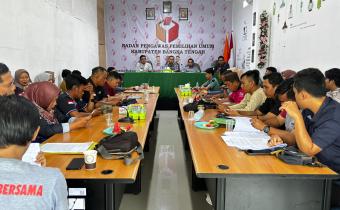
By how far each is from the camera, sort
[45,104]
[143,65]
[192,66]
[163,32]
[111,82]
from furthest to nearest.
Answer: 1. [163,32]
2. [192,66]
3. [143,65]
4. [111,82]
5. [45,104]

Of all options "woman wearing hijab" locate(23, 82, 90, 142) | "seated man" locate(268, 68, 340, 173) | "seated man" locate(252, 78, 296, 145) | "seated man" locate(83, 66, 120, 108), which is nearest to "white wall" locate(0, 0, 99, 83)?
"seated man" locate(83, 66, 120, 108)

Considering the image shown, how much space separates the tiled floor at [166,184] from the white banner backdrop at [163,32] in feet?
20.4

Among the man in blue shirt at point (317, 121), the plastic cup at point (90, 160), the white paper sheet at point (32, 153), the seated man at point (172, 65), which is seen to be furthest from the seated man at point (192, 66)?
the white paper sheet at point (32, 153)

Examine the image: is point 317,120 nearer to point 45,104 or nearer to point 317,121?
point 317,121

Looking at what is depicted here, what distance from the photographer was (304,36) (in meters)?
4.76

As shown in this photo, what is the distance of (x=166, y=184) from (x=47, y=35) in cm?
389

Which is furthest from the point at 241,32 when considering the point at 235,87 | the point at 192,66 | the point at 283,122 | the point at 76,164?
the point at 76,164

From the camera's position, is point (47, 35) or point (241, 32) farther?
point (241, 32)

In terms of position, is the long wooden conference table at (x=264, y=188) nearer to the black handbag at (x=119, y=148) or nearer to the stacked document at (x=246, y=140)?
the stacked document at (x=246, y=140)

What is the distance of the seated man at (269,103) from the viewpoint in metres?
2.99

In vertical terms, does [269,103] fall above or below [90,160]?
above

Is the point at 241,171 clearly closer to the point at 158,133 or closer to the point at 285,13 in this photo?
the point at 158,133

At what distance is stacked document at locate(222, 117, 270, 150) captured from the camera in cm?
208

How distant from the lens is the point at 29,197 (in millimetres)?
978
